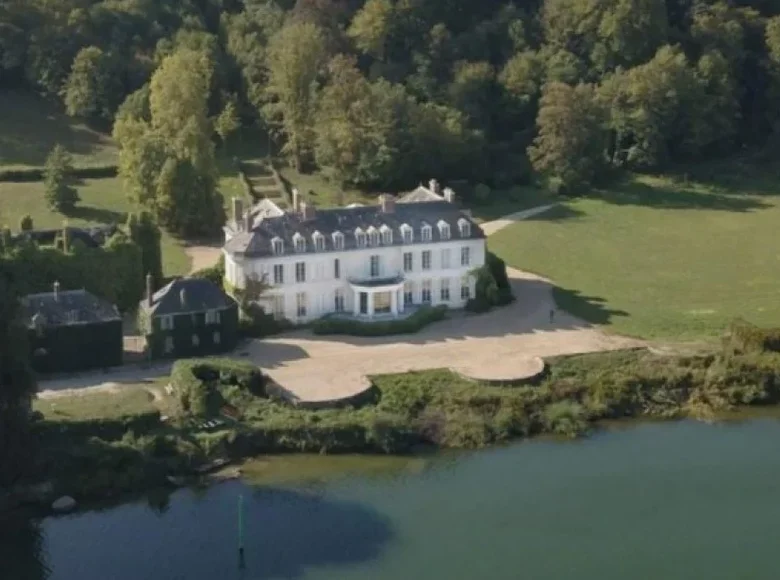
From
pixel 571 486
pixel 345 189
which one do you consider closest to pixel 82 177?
pixel 345 189

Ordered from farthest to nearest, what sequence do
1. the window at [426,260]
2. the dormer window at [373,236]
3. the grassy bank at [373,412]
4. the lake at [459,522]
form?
the window at [426,260] < the dormer window at [373,236] < the grassy bank at [373,412] < the lake at [459,522]

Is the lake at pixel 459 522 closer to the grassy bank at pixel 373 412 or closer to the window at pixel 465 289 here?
the grassy bank at pixel 373 412

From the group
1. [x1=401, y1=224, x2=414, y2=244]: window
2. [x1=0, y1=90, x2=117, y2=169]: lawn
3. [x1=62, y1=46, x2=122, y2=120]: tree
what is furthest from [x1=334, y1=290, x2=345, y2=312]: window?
[x1=62, y1=46, x2=122, y2=120]: tree

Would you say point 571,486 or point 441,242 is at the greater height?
point 441,242

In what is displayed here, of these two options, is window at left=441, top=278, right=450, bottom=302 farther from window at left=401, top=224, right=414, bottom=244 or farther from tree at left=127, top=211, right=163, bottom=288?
tree at left=127, top=211, right=163, bottom=288

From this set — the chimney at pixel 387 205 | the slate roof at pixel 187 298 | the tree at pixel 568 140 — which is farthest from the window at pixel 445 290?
the tree at pixel 568 140

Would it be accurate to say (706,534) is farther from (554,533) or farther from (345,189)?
(345,189)
